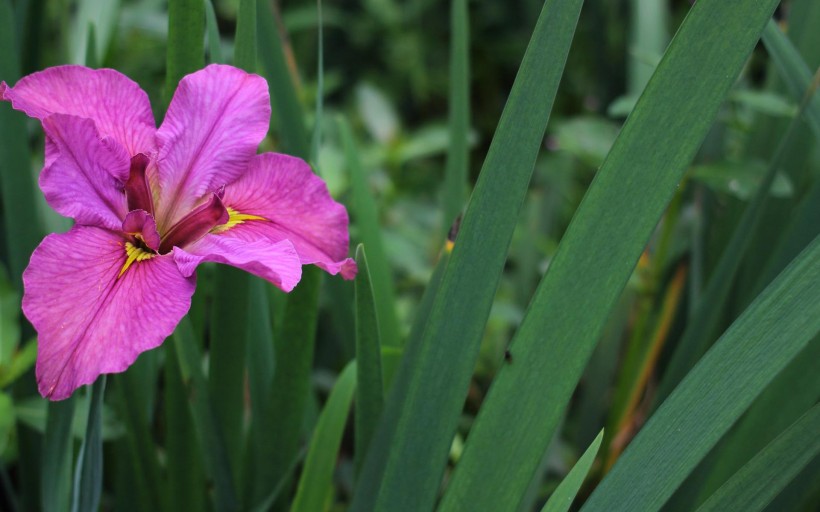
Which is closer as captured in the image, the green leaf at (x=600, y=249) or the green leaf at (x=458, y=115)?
the green leaf at (x=600, y=249)

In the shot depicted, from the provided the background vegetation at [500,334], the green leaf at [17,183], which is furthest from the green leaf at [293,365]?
the green leaf at [17,183]

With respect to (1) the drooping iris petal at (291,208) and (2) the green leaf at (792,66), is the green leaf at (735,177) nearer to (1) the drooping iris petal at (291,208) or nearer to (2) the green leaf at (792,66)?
(2) the green leaf at (792,66)

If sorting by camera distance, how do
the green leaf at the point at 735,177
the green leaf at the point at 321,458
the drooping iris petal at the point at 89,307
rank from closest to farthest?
the drooping iris petal at the point at 89,307
the green leaf at the point at 321,458
the green leaf at the point at 735,177

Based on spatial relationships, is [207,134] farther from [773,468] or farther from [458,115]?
[773,468]

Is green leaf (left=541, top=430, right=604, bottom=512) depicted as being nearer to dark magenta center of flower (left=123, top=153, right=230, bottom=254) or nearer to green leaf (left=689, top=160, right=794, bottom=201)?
dark magenta center of flower (left=123, top=153, right=230, bottom=254)

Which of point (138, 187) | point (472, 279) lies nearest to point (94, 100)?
point (138, 187)

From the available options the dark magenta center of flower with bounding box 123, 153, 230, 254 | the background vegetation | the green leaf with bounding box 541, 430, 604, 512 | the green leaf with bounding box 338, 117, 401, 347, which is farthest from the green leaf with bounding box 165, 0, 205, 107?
the green leaf with bounding box 541, 430, 604, 512

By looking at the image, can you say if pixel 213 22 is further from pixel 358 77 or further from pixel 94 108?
pixel 358 77
